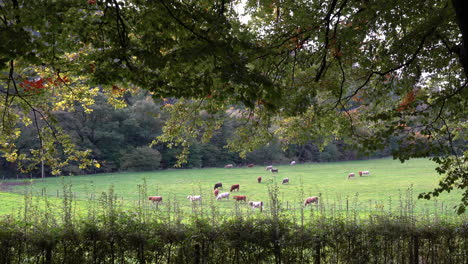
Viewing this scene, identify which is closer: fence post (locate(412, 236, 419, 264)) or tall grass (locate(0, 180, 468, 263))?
tall grass (locate(0, 180, 468, 263))

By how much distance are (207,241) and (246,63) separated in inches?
103

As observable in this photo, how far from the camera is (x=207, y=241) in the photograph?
16.4ft

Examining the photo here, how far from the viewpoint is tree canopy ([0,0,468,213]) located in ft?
12.6

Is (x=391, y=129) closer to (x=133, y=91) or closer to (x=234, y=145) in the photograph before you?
(x=234, y=145)

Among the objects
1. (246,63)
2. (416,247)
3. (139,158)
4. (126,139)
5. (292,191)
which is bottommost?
(292,191)

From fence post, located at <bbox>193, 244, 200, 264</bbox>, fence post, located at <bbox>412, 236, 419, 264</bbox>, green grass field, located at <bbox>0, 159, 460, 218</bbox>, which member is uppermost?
fence post, located at <bbox>193, 244, 200, 264</bbox>

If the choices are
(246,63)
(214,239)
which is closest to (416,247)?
(214,239)

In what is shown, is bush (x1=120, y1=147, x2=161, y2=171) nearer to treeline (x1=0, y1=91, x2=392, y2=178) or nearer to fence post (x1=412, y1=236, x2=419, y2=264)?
treeline (x1=0, y1=91, x2=392, y2=178)

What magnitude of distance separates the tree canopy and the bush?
41481 millimetres

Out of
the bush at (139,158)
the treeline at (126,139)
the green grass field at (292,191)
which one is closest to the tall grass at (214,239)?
the green grass field at (292,191)

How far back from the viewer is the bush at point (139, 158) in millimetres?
47594

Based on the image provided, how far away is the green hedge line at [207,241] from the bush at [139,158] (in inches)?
1710

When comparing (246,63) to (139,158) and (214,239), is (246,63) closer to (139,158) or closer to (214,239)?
(214,239)

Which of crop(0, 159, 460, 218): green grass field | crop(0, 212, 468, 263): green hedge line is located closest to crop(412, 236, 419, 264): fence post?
crop(0, 212, 468, 263): green hedge line
